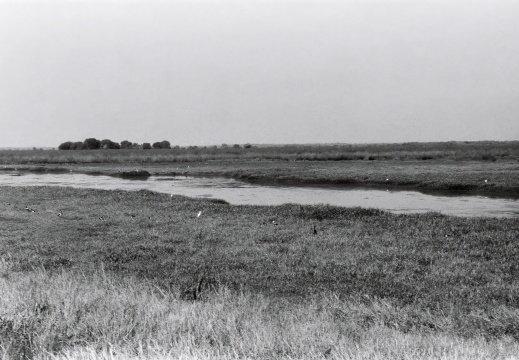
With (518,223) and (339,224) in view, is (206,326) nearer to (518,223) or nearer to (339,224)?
(339,224)

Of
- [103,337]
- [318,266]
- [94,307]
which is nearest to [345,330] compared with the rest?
[103,337]

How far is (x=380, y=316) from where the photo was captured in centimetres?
739

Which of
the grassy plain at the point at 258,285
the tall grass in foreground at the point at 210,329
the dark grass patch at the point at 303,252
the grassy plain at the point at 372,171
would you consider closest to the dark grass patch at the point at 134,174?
the grassy plain at the point at 372,171

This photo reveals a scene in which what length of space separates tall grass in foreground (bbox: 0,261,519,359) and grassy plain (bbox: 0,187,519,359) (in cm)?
3

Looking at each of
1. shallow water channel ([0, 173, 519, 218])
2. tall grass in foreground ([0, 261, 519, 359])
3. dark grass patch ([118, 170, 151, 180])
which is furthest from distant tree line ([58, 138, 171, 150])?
tall grass in foreground ([0, 261, 519, 359])

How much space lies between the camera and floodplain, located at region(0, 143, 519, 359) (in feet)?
18.7

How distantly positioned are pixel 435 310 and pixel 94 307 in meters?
5.05

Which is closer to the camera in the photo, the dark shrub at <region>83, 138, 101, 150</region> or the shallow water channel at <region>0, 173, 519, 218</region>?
the shallow water channel at <region>0, 173, 519, 218</region>

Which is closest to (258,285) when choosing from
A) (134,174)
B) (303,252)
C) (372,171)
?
(303,252)

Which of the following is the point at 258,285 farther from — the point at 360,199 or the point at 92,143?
the point at 92,143

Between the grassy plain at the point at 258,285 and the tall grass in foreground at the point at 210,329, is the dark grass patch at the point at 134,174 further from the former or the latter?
→ the tall grass in foreground at the point at 210,329

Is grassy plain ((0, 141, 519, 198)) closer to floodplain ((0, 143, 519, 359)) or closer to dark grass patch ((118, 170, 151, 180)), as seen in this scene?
dark grass patch ((118, 170, 151, 180))

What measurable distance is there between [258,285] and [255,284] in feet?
0.26

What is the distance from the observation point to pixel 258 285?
945 centimetres
